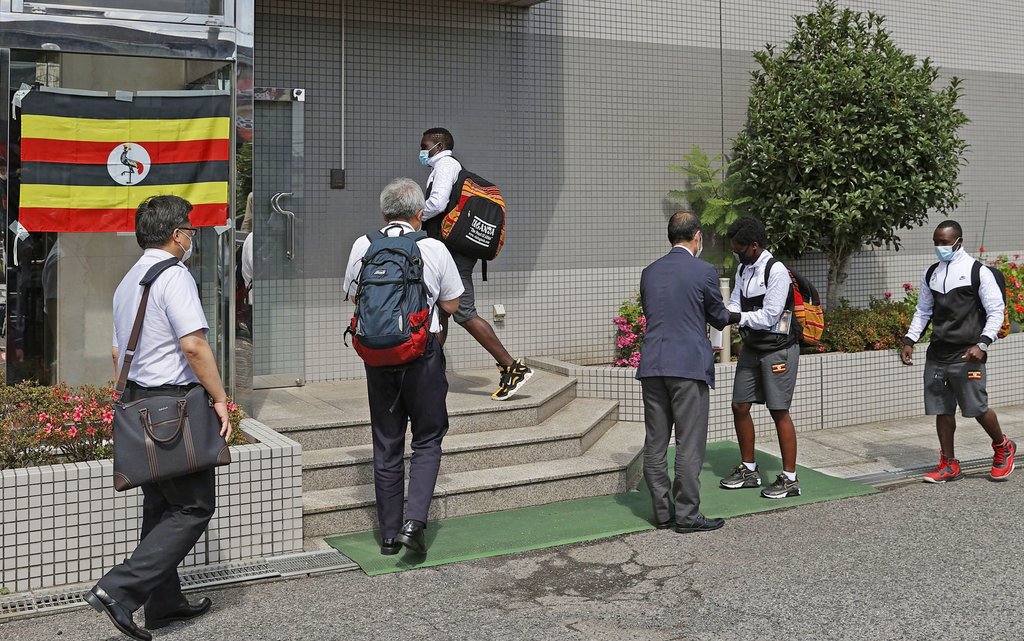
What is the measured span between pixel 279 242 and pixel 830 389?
4.73 metres

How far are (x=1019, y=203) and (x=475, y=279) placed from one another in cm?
699

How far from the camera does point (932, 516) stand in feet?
21.4

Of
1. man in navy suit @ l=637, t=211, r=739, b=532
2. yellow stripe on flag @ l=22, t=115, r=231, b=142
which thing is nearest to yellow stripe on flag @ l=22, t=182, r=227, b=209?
yellow stripe on flag @ l=22, t=115, r=231, b=142

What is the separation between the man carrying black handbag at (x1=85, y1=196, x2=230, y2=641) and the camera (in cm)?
449

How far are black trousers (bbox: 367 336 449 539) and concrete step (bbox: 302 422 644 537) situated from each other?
47cm

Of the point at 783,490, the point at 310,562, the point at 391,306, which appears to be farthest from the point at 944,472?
the point at 310,562

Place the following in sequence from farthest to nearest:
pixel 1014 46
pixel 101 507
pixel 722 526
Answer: pixel 1014 46
pixel 722 526
pixel 101 507

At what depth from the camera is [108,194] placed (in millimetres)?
6434

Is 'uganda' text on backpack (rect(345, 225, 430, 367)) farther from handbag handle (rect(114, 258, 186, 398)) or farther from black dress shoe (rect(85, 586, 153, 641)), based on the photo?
black dress shoe (rect(85, 586, 153, 641))

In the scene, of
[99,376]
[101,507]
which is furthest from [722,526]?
[99,376]

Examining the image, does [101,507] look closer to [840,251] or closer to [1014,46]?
[840,251]

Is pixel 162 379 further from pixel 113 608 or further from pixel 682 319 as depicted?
pixel 682 319

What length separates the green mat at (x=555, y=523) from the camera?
575 centimetres

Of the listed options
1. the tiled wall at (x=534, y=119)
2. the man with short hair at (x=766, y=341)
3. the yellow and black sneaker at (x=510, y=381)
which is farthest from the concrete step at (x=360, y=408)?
the man with short hair at (x=766, y=341)
